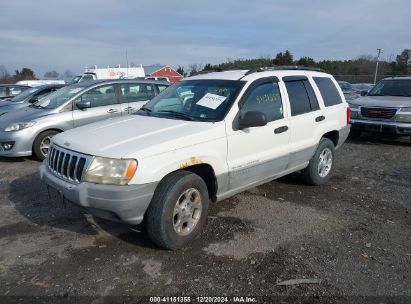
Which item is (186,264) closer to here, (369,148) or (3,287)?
(3,287)

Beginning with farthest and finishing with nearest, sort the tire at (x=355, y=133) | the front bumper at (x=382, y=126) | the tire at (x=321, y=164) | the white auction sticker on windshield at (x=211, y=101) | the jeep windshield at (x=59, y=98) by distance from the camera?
the tire at (x=355, y=133), the front bumper at (x=382, y=126), the jeep windshield at (x=59, y=98), the tire at (x=321, y=164), the white auction sticker on windshield at (x=211, y=101)

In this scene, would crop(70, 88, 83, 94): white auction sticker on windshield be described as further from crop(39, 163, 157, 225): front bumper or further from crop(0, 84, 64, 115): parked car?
crop(39, 163, 157, 225): front bumper

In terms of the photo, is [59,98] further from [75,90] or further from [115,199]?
[115,199]

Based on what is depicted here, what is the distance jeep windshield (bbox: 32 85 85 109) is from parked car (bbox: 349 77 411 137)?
7.12m

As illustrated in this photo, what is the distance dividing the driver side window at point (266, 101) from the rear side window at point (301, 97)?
10.7 inches

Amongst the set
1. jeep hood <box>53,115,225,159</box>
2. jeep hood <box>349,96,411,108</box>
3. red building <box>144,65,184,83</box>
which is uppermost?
red building <box>144,65,184,83</box>

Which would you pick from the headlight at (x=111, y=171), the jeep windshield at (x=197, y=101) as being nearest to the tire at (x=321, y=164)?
the jeep windshield at (x=197, y=101)

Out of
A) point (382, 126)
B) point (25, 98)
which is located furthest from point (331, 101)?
point (25, 98)

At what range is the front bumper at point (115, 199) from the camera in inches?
130

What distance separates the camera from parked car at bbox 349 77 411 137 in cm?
888

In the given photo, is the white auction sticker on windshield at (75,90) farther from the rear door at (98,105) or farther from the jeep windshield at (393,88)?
the jeep windshield at (393,88)

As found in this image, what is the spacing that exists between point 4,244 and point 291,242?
3.17 metres

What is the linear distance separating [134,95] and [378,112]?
20.4ft

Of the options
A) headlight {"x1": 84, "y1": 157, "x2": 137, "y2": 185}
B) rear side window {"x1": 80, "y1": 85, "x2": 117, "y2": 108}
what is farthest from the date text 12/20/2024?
rear side window {"x1": 80, "y1": 85, "x2": 117, "y2": 108}
